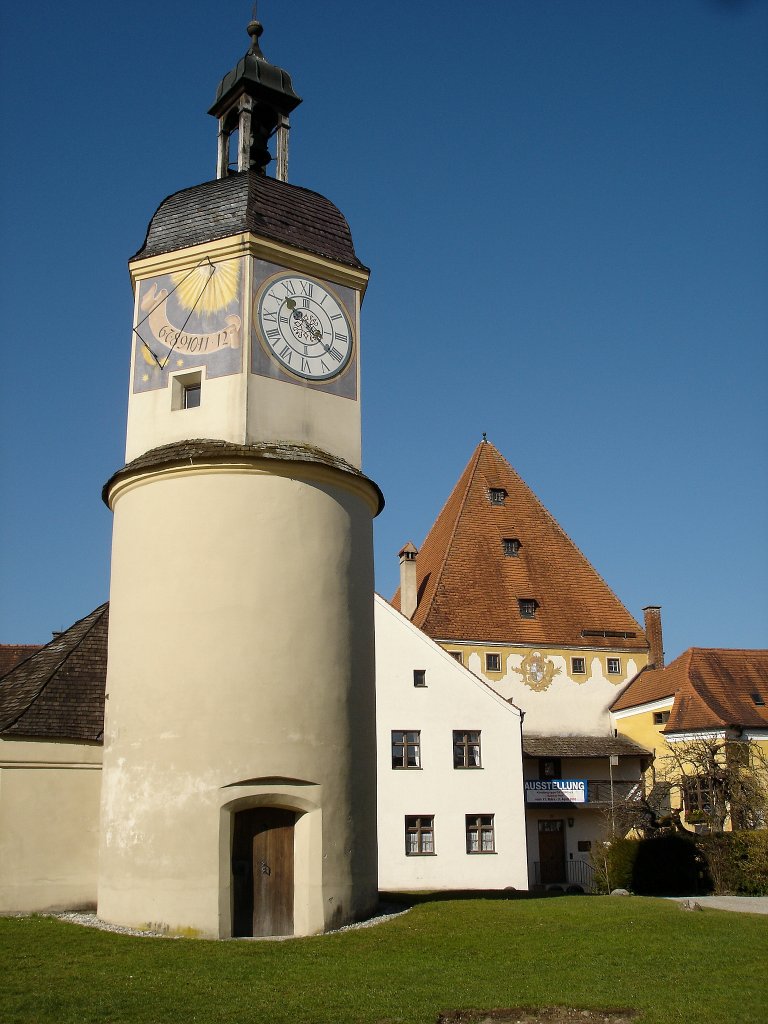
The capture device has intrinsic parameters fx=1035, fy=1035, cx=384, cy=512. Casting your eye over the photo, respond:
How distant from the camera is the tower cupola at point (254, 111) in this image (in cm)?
1814

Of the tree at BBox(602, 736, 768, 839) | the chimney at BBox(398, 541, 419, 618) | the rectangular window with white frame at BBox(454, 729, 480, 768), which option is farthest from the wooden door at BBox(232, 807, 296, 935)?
the chimney at BBox(398, 541, 419, 618)

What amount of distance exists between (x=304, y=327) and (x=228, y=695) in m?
6.02

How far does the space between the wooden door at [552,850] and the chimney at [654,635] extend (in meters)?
8.07

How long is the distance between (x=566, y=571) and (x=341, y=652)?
88.4ft

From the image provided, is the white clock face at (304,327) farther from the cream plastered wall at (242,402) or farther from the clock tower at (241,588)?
the cream plastered wall at (242,402)

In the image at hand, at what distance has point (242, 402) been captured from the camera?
1542 cm

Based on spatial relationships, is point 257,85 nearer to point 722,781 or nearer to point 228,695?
point 228,695

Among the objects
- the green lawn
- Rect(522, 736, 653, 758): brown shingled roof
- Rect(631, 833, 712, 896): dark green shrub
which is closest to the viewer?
the green lawn

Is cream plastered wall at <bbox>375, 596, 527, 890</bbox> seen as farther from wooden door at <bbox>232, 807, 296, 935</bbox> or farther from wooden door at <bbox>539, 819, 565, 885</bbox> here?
wooden door at <bbox>232, 807, 296, 935</bbox>

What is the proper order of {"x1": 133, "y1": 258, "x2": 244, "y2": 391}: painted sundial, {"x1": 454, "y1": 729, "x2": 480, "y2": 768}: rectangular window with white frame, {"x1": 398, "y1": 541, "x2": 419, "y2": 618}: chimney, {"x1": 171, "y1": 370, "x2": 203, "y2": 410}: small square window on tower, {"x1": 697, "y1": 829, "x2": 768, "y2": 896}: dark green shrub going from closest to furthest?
{"x1": 133, "y1": 258, "x2": 244, "y2": 391}: painted sundial, {"x1": 171, "y1": 370, "x2": 203, "y2": 410}: small square window on tower, {"x1": 697, "y1": 829, "x2": 768, "y2": 896}: dark green shrub, {"x1": 454, "y1": 729, "x2": 480, "y2": 768}: rectangular window with white frame, {"x1": 398, "y1": 541, "x2": 419, "y2": 618}: chimney

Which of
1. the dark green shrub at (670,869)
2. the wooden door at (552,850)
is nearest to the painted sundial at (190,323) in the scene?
the dark green shrub at (670,869)

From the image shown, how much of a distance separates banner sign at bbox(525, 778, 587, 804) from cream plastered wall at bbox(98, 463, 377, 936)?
65.3 feet

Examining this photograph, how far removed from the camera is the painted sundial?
1580cm

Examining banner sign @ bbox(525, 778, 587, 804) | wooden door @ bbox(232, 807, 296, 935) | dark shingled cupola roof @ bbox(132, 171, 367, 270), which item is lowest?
wooden door @ bbox(232, 807, 296, 935)
